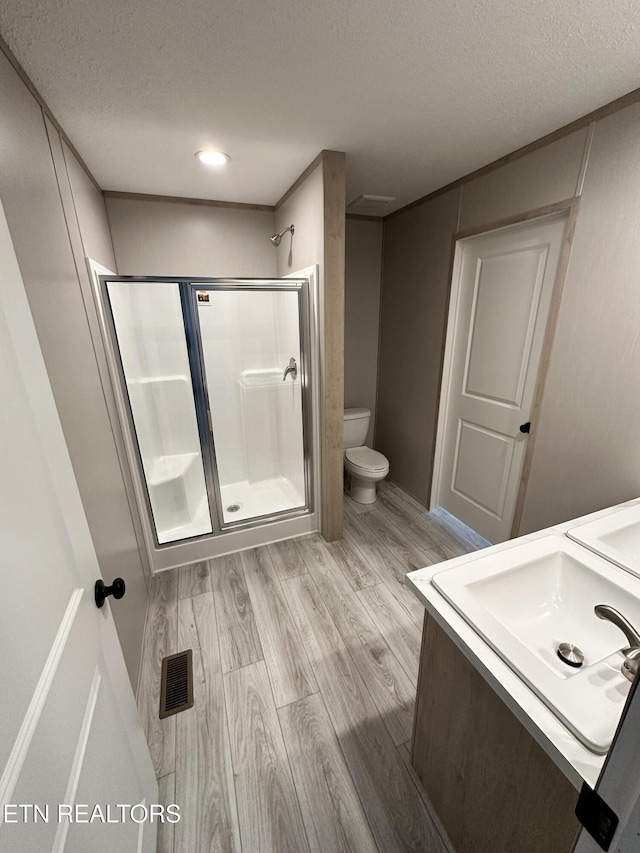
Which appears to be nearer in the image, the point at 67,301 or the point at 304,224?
the point at 67,301

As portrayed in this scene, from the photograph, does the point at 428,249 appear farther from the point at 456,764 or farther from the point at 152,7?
the point at 456,764

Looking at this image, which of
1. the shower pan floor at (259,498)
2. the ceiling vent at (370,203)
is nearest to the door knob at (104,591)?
the shower pan floor at (259,498)

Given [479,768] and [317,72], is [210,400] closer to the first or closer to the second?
[317,72]

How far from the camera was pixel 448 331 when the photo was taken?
2438 millimetres

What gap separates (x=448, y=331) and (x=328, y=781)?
2.45 metres

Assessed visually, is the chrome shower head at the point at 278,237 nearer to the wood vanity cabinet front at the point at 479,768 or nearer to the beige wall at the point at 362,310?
the beige wall at the point at 362,310

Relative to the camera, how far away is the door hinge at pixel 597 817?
0.40m

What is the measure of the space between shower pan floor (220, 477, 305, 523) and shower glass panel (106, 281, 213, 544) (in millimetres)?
252

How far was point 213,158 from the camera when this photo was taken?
1.84 meters

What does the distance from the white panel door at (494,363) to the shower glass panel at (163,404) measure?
1.87 metres

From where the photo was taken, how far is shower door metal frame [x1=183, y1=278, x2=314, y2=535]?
2064 millimetres

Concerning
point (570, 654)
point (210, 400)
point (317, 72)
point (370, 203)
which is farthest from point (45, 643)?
point (370, 203)

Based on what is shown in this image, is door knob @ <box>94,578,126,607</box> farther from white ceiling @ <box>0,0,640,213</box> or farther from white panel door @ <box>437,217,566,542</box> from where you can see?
white panel door @ <box>437,217,566,542</box>

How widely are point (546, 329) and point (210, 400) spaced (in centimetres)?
207
